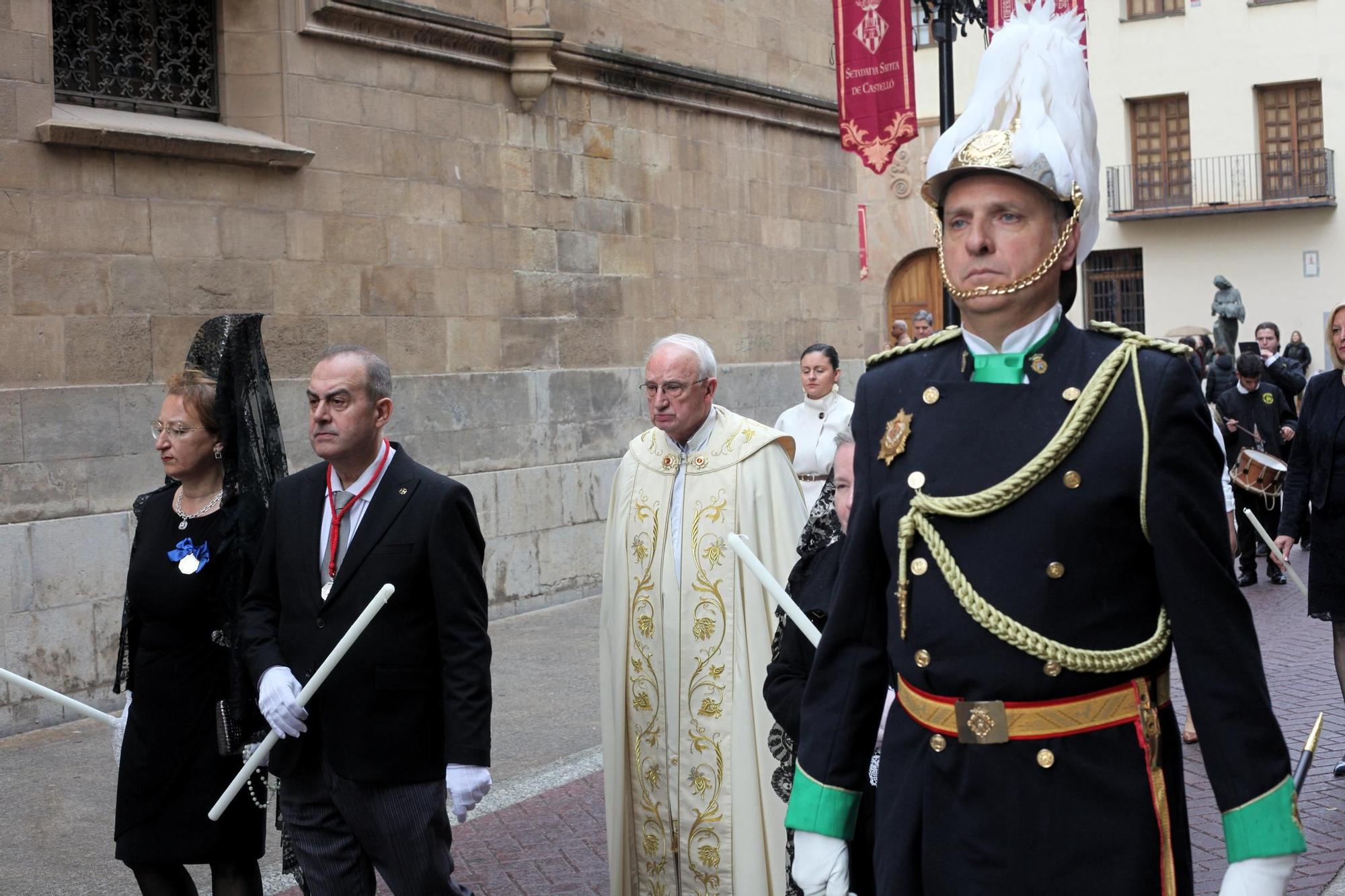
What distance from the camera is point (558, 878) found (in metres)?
5.77

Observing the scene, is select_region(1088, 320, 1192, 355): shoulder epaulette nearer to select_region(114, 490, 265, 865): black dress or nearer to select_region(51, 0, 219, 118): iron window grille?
select_region(114, 490, 265, 865): black dress

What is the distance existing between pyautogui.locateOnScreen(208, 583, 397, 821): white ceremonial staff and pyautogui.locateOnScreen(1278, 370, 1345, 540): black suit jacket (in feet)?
15.7

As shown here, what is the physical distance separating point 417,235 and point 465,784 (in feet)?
24.2

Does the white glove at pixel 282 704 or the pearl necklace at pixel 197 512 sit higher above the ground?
the pearl necklace at pixel 197 512

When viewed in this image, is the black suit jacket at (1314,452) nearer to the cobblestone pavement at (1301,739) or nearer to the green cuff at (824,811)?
the cobblestone pavement at (1301,739)

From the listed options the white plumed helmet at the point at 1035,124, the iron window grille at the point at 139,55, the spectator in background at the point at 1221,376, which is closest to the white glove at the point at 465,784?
the white plumed helmet at the point at 1035,124

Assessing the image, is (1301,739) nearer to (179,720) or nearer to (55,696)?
(179,720)

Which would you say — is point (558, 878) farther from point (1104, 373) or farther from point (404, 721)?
point (1104, 373)

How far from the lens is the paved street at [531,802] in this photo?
230 inches

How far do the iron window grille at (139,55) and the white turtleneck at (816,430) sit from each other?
4.10 metres

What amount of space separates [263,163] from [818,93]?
6.86 m

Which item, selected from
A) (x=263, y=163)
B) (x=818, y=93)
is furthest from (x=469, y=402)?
(x=818, y=93)

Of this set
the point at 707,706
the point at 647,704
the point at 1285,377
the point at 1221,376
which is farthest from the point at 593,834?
the point at 1221,376

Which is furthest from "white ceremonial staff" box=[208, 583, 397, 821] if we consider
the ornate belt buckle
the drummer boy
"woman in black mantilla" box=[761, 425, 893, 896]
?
the drummer boy
